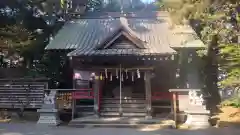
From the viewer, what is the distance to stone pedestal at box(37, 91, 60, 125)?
14.8 meters

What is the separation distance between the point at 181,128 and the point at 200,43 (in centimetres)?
493

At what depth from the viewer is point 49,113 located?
49.2ft

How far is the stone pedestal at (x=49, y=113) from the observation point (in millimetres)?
14840

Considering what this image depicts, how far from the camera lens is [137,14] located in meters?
20.5

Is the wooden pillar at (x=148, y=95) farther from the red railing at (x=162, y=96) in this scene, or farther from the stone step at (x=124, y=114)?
the stone step at (x=124, y=114)

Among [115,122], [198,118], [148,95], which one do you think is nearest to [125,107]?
[148,95]

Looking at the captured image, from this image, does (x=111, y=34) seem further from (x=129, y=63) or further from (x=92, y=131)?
(x=92, y=131)

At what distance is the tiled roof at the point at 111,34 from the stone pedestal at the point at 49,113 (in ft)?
9.03

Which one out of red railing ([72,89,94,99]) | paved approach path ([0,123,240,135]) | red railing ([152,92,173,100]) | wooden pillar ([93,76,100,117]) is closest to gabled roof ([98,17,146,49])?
wooden pillar ([93,76,100,117])

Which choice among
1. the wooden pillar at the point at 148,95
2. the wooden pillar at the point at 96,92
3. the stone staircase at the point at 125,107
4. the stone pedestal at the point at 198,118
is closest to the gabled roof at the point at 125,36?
the wooden pillar at the point at 148,95

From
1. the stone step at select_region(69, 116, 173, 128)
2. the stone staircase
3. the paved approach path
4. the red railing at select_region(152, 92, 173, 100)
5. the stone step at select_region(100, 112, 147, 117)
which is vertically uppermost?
the red railing at select_region(152, 92, 173, 100)

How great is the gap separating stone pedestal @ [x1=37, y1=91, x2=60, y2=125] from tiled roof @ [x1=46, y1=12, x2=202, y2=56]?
2753 mm

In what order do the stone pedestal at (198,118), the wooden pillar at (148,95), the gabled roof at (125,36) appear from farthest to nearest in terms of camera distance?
1. the gabled roof at (125,36)
2. the wooden pillar at (148,95)
3. the stone pedestal at (198,118)

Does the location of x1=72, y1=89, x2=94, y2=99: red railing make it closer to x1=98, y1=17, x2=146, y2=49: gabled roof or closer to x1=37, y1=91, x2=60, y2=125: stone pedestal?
x1=37, y1=91, x2=60, y2=125: stone pedestal
